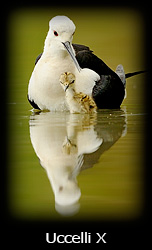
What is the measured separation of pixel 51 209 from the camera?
2.95 metres

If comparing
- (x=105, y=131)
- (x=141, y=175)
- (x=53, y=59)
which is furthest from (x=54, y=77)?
(x=141, y=175)

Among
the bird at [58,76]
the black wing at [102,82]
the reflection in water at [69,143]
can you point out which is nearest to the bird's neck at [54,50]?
the bird at [58,76]

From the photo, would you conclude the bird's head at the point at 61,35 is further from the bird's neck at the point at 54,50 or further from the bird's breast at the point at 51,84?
the bird's breast at the point at 51,84

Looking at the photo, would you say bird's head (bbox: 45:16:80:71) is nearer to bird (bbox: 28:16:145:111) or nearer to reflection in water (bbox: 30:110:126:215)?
bird (bbox: 28:16:145:111)

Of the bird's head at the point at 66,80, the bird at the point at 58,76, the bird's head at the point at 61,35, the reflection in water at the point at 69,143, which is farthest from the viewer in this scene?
the bird at the point at 58,76

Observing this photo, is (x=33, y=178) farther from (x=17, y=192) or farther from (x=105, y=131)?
(x=105, y=131)

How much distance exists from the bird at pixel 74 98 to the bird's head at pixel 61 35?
13 cm

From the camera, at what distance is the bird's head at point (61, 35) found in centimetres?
505

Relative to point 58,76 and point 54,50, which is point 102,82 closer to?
point 58,76

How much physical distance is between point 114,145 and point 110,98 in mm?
1662

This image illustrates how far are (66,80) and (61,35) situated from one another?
349mm

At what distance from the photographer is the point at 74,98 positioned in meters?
5.27

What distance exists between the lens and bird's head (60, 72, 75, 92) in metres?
5.23

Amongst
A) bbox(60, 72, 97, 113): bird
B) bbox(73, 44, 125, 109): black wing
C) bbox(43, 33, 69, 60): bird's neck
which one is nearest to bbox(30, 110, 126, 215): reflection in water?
bbox(60, 72, 97, 113): bird
